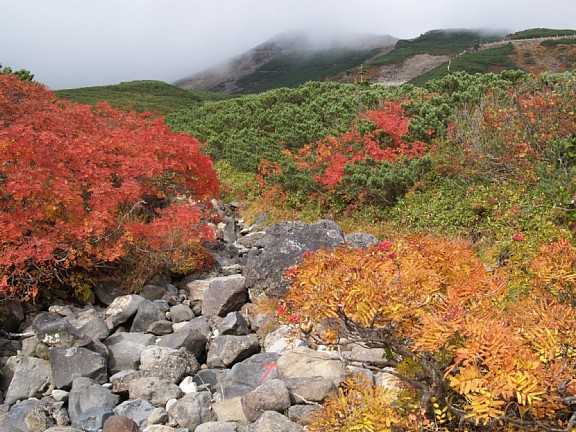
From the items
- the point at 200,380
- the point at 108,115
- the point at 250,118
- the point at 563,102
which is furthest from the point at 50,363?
the point at 250,118

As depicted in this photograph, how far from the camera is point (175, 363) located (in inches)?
270

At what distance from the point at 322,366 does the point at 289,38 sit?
138 meters

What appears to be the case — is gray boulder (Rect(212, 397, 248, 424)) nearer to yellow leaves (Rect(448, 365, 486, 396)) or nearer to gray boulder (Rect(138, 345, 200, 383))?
Result: gray boulder (Rect(138, 345, 200, 383))

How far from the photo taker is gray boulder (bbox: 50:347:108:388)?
22.3 ft

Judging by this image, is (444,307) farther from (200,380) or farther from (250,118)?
(250,118)

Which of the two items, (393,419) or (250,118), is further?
(250,118)

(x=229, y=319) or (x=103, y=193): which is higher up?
(x=103, y=193)

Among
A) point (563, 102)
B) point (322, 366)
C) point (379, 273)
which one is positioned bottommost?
point (322, 366)

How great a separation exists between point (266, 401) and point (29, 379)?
378 centimetres

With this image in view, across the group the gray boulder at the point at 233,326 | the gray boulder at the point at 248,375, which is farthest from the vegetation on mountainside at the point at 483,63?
the gray boulder at the point at 248,375

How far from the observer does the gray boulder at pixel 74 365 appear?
681 centimetres

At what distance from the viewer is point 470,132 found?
12.0m

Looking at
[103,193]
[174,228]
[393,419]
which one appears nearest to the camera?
[393,419]

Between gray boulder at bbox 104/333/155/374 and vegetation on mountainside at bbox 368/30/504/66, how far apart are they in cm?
6396
